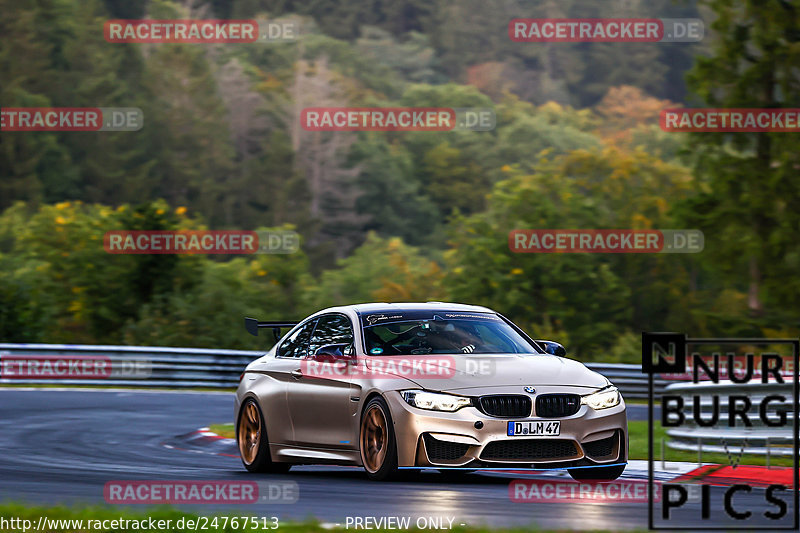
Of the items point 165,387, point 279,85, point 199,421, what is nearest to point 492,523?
point 199,421

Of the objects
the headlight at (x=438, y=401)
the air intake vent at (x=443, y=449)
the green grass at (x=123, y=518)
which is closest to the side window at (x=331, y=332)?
the headlight at (x=438, y=401)

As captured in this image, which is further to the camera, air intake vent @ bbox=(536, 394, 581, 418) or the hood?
the hood

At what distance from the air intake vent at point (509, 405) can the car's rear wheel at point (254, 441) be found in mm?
2860

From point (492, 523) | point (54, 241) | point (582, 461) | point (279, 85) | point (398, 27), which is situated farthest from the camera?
point (398, 27)

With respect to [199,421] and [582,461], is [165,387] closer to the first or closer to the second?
[199,421]

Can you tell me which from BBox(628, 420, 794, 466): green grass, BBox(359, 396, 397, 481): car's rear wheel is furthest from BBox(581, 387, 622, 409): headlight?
BBox(628, 420, 794, 466): green grass

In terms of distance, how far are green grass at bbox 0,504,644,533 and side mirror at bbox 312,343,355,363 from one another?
3.02 meters

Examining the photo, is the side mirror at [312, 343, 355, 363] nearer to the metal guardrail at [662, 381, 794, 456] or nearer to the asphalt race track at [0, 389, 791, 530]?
the asphalt race track at [0, 389, 791, 530]

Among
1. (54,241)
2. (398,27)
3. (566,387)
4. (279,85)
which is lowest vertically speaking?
(566,387)

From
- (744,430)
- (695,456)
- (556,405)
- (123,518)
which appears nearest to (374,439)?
(556,405)

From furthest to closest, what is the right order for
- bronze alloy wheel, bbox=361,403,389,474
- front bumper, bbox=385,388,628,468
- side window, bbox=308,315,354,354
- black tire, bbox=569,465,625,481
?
side window, bbox=308,315,354,354 → black tire, bbox=569,465,625,481 → bronze alloy wheel, bbox=361,403,389,474 → front bumper, bbox=385,388,628,468

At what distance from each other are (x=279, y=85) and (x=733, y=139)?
59.9 metres

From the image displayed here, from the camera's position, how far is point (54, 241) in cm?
5047

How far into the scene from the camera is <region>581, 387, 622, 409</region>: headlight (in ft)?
36.8
